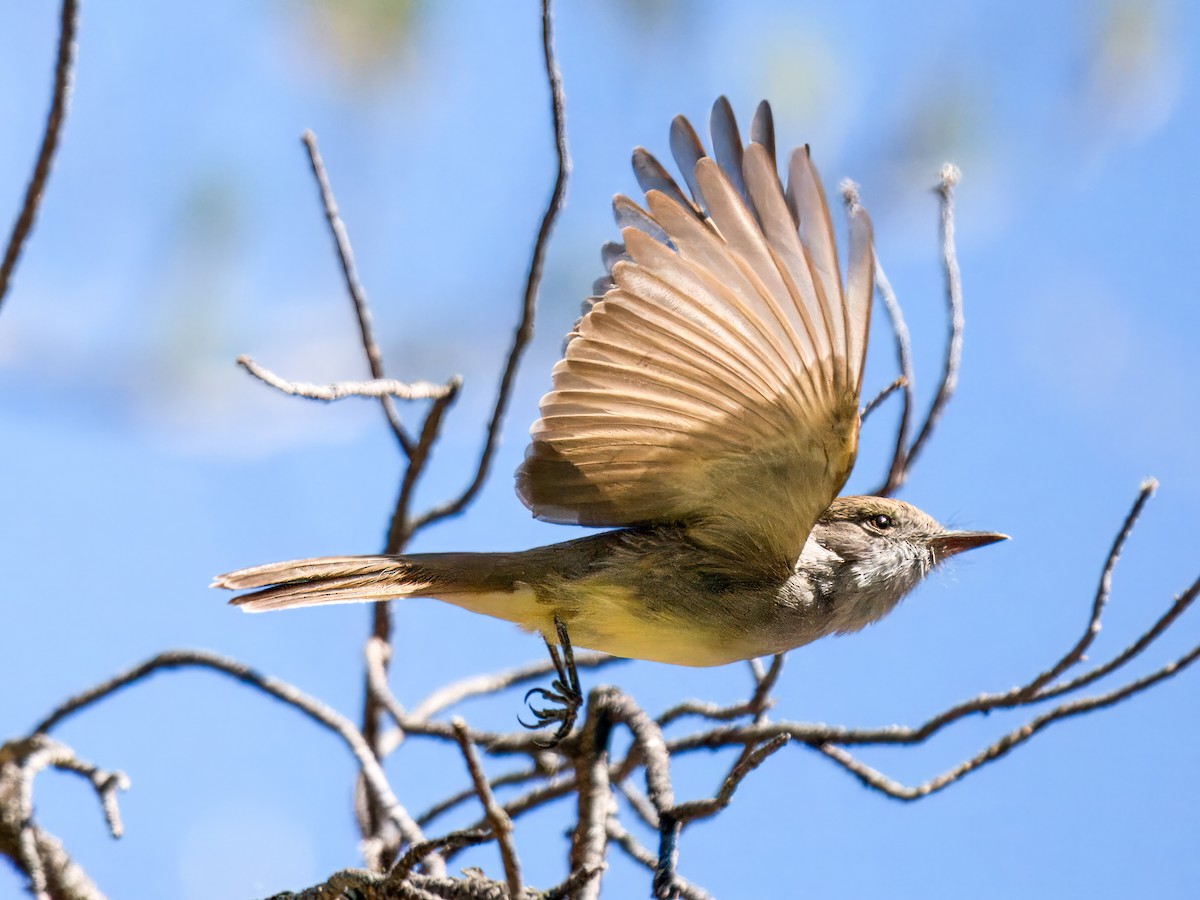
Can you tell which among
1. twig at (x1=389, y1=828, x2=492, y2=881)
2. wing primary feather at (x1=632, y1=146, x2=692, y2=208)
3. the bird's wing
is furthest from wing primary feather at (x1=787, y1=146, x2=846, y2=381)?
twig at (x1=389, y1=828, x2=492, y2=881)

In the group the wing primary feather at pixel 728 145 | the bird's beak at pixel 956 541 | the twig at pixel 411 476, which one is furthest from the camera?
the bird's beak at pixel 956 541

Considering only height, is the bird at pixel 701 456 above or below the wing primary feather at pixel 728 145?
below

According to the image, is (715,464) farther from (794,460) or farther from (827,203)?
(827,203)

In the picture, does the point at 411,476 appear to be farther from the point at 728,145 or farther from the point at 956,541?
the point at 956,541

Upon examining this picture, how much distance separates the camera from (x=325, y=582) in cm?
290

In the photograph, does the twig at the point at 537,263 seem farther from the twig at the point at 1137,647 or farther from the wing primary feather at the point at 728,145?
the twig at the point at 1137,647

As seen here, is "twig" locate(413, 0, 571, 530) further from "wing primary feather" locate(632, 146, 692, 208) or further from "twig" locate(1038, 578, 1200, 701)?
"twig" locate(1038, 578, 1200, 701)

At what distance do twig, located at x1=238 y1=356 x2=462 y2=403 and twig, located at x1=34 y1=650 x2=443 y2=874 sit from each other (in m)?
0.78

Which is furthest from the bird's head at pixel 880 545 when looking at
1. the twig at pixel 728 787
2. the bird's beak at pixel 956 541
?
the twig at pixel 728 787

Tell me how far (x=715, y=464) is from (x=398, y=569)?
2.57ft

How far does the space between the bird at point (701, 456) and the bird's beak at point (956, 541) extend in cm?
11

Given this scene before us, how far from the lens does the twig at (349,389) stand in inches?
85.7

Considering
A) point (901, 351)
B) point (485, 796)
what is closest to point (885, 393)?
point (901, 351)

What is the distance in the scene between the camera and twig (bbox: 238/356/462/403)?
2178 mm
